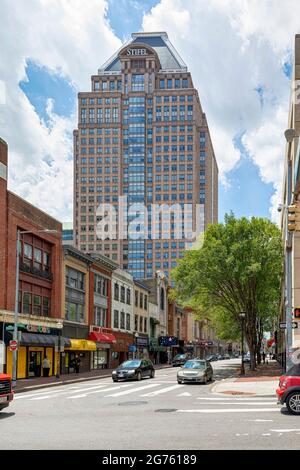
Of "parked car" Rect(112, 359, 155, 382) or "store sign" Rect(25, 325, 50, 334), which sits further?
A: "store sign" Rect(25, 325, 50, 334)

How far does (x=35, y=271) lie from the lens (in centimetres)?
4416

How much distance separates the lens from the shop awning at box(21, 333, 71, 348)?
40.5 metres

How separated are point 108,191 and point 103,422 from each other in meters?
159

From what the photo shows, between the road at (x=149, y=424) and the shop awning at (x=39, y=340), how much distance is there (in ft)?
54.5

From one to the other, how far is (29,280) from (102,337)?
15620 millimetres

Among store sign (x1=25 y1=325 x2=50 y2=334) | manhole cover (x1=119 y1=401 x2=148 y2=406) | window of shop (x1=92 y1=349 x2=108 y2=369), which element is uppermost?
store sign (x1=25 y1=325 x2=50 y2=334)

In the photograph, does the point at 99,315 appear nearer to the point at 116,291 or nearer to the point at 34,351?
the point at 116,291

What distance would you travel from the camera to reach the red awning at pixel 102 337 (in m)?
55.0

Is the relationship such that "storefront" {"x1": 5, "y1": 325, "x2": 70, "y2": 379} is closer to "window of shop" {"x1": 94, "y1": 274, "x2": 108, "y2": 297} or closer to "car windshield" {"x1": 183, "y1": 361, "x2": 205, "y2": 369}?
"car windshield" {"x1": 183, "y1": 361, "x2": 205, "y2": 369}

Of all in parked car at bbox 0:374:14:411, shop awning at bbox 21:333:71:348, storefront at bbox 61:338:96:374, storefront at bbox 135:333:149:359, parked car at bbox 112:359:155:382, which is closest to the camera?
parked car at bbox 0:374:14:411

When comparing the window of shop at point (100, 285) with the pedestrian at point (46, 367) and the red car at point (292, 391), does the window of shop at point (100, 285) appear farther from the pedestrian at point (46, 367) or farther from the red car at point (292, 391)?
the red car at point (292, 391)

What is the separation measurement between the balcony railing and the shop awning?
175 inches

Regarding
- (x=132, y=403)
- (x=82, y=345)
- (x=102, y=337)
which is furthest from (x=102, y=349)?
(x=132, y=403)

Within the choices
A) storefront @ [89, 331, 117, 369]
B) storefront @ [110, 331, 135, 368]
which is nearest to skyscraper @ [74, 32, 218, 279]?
storefront @ [110, 331, 135, 368]
